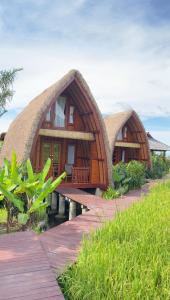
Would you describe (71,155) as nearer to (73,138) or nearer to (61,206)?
(73,138)

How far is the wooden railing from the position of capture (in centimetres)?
1603

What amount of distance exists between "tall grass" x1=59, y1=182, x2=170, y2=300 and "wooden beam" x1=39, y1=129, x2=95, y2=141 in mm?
8733

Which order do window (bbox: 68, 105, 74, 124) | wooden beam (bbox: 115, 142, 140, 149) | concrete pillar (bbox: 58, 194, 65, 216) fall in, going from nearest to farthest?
1. concrete pillar (bbox: 58, 194, 65, 216)
2. window (bbox: 68, 105, 74, 124)
3. wooden beam (bbox: 115, 142, 140, 149)

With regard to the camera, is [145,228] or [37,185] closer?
[145,228]

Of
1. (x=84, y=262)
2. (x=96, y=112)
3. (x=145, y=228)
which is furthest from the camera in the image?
(x=96, y=112)

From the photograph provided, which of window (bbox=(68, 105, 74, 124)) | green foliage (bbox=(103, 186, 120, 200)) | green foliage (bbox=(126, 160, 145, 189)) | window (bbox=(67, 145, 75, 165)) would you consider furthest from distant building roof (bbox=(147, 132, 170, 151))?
green foliage (bbox=(103, 186, 120, 200))

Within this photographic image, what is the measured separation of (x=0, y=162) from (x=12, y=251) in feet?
40.0

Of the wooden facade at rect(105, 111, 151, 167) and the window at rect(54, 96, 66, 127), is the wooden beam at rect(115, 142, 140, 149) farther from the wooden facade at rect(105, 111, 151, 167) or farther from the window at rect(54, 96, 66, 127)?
the window at rect(54, 96, 66, 127)

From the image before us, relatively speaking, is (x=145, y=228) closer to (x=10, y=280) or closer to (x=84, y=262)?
(x=84, y=262)

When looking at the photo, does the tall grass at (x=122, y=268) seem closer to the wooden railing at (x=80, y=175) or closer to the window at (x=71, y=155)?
the wooden railing at (x=80, y=175)

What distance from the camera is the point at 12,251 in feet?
19.6

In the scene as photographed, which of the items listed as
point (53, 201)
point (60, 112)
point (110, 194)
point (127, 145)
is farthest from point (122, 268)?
point (127, 145)

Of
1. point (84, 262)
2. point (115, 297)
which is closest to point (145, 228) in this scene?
point (84, 262)

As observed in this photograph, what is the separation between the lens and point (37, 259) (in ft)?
18.3
